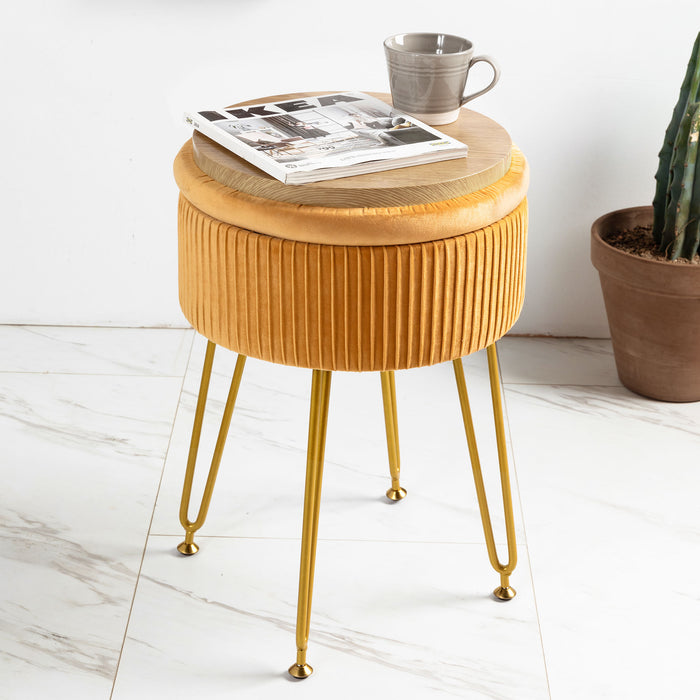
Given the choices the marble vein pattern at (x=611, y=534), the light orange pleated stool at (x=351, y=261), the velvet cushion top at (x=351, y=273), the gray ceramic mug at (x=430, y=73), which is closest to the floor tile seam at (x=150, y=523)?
the light orange pleated stool at (x=351, y=261)

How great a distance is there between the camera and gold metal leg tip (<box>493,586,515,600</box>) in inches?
50.1

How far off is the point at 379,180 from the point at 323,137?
0.38ft

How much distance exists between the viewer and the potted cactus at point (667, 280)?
5.17ft

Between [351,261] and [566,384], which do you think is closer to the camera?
[351,261]

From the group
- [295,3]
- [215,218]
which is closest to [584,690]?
[215,218]

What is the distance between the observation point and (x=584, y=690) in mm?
1144

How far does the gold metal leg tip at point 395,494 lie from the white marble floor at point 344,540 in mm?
22

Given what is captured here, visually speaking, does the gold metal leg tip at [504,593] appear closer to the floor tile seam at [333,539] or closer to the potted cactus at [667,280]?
the floor tile seam at [333,539]

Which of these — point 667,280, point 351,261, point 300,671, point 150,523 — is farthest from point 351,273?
point 667,280

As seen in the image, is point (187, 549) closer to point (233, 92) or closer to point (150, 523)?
point (150, 523)

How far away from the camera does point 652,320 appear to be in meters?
1.65

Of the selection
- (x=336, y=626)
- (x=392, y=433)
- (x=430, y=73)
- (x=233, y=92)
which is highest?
(x=430, y=73)

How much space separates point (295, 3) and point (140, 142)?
0.40 meters

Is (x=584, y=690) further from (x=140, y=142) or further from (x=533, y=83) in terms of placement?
(x=140, y=142)
